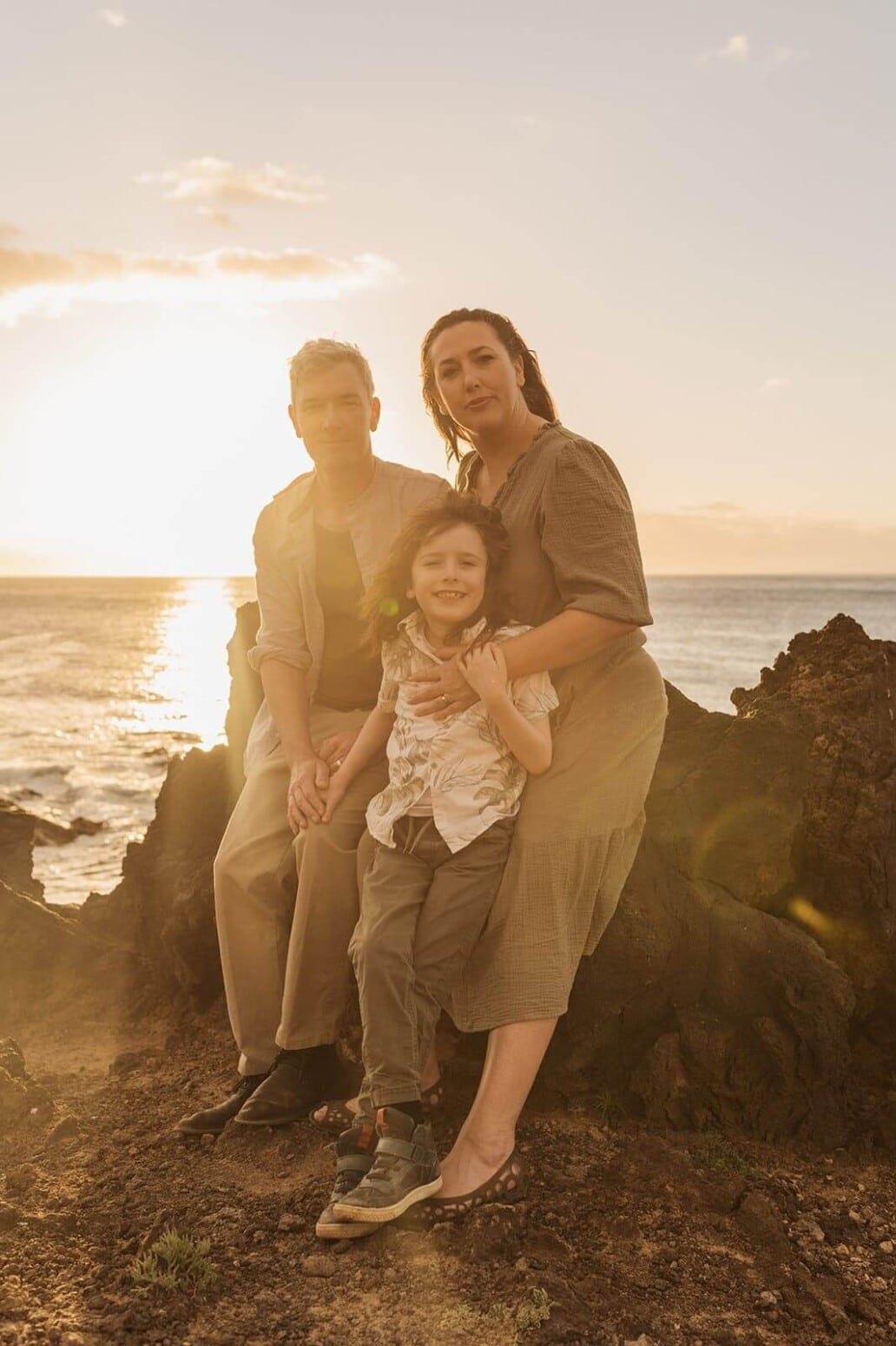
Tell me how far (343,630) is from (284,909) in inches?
47.2

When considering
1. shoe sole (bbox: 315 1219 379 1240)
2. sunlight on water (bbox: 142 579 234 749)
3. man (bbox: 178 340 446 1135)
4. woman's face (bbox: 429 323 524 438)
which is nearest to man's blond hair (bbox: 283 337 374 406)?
man (bbox: 178 340 446 1135)

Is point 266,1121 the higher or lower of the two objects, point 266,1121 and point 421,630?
the lower

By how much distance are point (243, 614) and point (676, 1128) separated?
11.0ft

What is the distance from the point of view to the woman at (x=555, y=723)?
3.71m

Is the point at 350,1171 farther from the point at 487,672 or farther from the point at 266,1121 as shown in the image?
the point at 487,672

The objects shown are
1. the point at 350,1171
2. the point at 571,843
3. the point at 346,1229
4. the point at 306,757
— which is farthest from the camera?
the point at 306,757

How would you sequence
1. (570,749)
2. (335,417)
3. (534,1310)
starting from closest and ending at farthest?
(534,1310) < (570,749) < (335,417)

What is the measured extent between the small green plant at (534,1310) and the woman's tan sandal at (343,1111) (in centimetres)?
94

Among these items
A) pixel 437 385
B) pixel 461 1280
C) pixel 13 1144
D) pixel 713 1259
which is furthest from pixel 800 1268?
pixel 437 385

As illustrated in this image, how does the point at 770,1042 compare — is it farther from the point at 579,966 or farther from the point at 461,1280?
the point at 461,1280

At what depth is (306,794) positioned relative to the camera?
4.20m

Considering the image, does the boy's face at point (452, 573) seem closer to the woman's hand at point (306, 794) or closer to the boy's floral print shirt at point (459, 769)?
the boy's floral print shirt at point (459, 769)

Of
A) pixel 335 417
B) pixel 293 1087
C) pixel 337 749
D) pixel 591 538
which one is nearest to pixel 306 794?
pixel 337 749

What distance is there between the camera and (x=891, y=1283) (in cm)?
341
